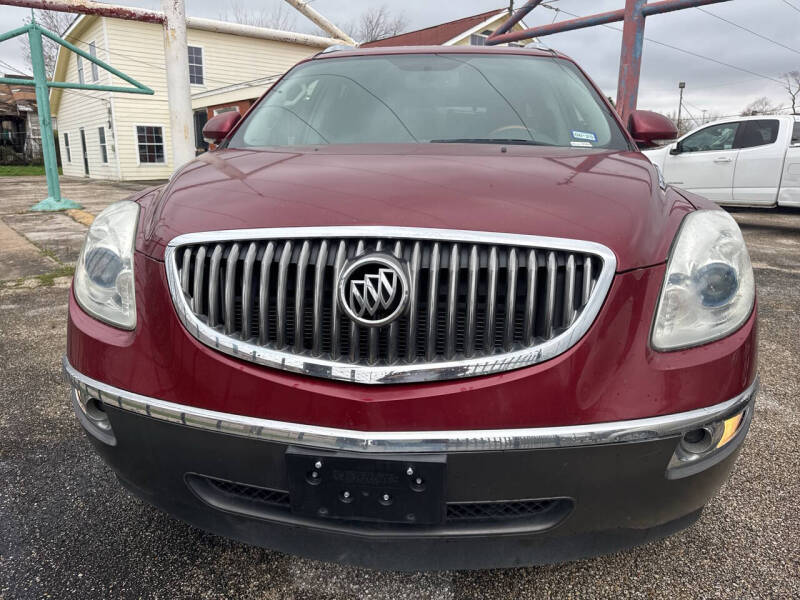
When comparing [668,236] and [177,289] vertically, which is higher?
[668,236]

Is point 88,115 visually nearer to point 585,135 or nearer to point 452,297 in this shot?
point 585,135

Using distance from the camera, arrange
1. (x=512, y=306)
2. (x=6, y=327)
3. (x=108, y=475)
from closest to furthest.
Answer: (x=512, y=306), (x=108, y=475), (x=6, y=327)

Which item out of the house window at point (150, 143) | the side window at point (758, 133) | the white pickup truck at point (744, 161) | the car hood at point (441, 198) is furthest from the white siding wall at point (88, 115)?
the car hood at point (441, 198)

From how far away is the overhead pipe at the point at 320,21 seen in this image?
32.3ft

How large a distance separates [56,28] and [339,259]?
159 feet

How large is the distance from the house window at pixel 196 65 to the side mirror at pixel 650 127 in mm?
20509

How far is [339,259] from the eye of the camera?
1228 millimetres

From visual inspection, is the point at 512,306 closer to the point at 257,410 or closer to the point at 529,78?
the point at 257,410

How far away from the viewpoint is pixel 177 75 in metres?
7.34

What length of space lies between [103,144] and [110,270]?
23.0m

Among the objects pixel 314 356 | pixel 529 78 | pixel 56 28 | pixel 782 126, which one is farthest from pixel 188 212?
pixel 56 28

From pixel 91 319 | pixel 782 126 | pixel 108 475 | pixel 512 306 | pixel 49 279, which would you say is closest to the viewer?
pixel 512 306

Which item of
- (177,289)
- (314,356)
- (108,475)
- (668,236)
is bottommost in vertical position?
(108,475)

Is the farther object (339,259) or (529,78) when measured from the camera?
(529,78)
